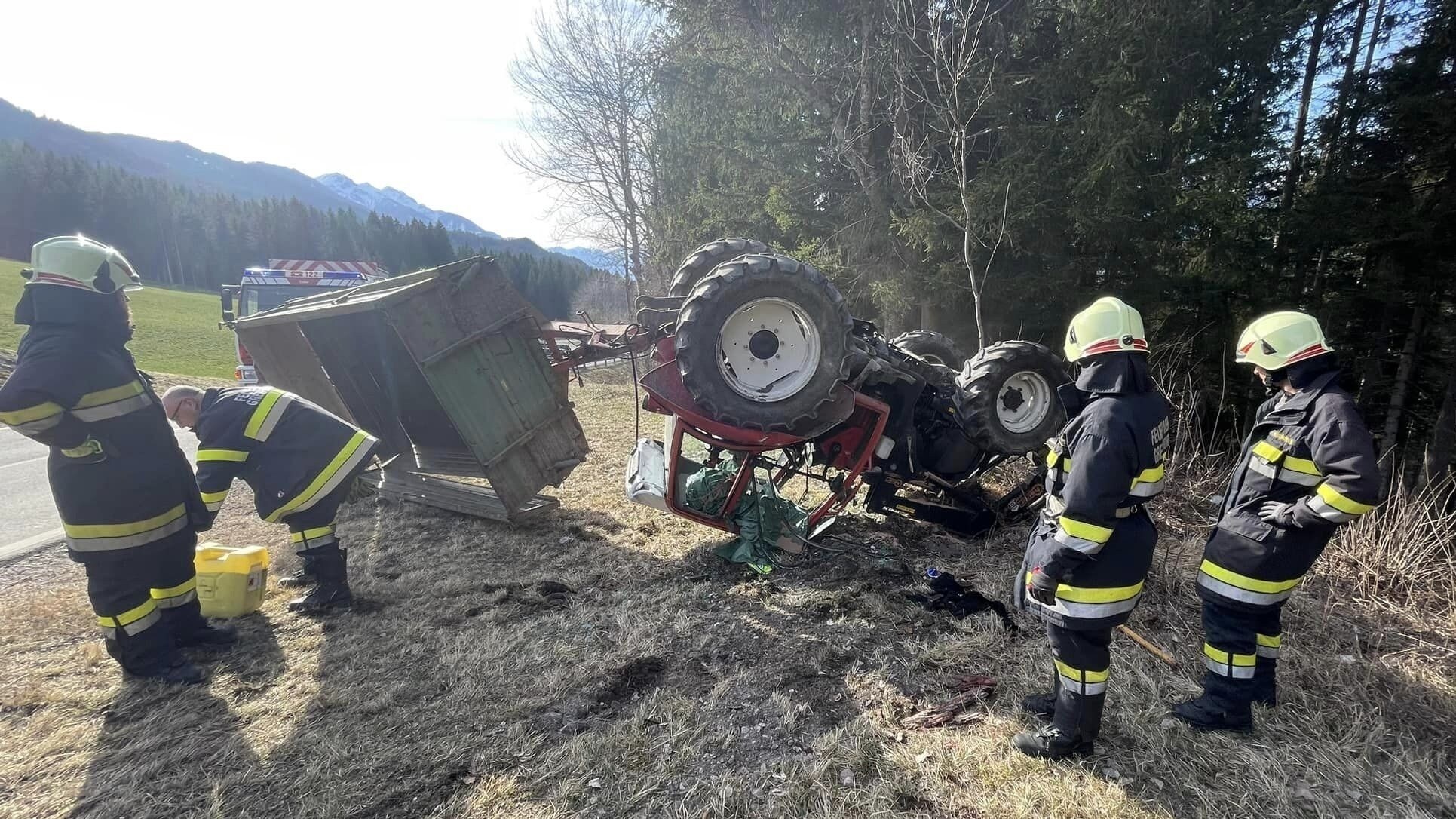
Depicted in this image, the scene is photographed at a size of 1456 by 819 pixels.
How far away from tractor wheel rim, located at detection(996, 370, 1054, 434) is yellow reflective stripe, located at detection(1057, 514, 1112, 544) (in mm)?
2372

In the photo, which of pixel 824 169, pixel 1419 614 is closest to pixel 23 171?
pixel 824 169

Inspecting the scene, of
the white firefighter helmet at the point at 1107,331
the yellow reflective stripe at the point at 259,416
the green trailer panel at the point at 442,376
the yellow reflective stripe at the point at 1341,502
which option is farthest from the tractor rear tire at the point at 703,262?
the yellow reflective stripe at the point at 1341,502

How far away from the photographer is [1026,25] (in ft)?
26.3

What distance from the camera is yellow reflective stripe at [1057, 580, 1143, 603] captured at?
7.76ft

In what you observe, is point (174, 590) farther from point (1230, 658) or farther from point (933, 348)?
point (933, 348)

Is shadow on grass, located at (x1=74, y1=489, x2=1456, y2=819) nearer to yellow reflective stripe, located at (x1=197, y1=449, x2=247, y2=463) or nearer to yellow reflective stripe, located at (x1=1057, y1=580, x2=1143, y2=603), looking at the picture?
yellow reflective stripe, located at (x1=1057, y1=580, x2=1143, y2=603)

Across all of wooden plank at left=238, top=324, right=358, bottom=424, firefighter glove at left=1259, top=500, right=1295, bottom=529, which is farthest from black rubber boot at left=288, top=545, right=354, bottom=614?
firefighter glove at left=1259, top=500, right=1295, bottom=529

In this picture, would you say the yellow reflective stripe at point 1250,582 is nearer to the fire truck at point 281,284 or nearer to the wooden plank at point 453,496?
the wooden plank at point 453,496

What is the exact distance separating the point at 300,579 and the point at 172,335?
28361mm

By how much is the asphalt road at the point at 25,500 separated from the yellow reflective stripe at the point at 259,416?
1.21 meters

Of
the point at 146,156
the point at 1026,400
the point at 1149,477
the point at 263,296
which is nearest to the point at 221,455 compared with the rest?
the point at 1149,477

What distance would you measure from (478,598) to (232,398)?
1.88 metres

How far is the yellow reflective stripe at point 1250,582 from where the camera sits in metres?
2.58

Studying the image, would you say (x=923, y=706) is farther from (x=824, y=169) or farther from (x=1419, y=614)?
(x=824, y=169)
